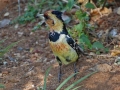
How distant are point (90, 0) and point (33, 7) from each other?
898 millimetres

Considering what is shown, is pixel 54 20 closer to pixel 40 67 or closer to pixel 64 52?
pixel 64 52

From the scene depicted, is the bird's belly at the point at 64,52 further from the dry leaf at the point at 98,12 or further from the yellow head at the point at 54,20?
the dry leaf at the point at 98,12

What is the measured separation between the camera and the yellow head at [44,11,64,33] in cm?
330

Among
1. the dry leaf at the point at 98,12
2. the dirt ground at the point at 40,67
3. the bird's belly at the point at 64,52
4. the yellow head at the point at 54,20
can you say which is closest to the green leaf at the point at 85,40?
the dirt ground at the point at 40,67

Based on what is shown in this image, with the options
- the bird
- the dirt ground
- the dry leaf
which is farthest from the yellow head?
the dry leaf

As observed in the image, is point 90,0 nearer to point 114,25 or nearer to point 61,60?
point 114,25

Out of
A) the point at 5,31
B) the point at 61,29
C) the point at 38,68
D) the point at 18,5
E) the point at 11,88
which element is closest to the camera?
the point at 61,29

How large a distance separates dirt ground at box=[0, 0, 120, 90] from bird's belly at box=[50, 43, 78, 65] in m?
0.23

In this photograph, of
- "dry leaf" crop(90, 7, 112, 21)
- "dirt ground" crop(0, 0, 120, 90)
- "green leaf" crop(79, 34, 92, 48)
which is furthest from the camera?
"dry leaf" crop(90, 7, 112, 21)

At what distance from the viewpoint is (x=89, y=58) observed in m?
4.03

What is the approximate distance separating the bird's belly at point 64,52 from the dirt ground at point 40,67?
0.76ft

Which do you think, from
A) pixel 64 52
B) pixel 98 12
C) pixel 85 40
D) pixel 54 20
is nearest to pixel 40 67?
pixel 85 40

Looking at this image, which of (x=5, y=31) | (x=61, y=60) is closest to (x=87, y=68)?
(x=61, y=60)

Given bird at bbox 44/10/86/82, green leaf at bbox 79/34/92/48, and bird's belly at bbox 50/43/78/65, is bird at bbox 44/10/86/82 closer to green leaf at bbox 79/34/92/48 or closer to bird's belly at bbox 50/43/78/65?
bird's belly at bbox 50/43/78/65
